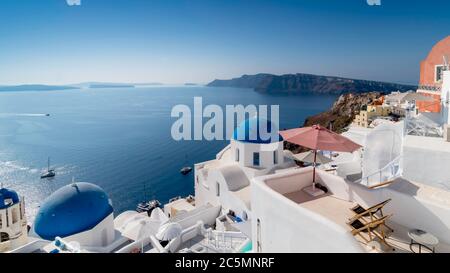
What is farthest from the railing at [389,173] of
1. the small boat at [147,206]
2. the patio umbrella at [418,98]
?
the small boat at [147,206]

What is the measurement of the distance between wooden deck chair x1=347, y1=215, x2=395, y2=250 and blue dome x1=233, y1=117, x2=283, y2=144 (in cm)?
1323

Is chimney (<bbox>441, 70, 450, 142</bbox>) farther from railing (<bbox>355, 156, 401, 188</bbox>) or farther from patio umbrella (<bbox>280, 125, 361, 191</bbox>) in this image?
patio umbrella (<bbox>280, 125, 361, 191</bbox>)

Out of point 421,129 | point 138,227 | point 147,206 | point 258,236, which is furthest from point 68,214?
point 147,206

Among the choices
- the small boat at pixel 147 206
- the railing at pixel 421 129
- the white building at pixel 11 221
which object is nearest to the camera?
the railing at pixel 421 129

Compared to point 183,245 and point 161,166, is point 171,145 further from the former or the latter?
point 183,245

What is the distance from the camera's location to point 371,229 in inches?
175

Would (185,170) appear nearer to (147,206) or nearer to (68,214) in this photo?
(147,206)

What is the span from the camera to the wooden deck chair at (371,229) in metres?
4.25

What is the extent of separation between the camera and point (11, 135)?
7775 cm

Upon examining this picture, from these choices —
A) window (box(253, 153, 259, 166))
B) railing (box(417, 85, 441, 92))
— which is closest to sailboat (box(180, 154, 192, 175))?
window (box(253, 153, 259, 166))

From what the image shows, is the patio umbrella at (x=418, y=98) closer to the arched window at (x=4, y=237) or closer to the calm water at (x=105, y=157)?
the arched window at (x=4, y=237)

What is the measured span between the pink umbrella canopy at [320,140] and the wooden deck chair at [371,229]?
1.66 meters

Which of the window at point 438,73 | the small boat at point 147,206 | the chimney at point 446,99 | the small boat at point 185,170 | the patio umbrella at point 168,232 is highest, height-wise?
the window at point 438,73

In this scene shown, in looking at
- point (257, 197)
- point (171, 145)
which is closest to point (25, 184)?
point (171, 145)
